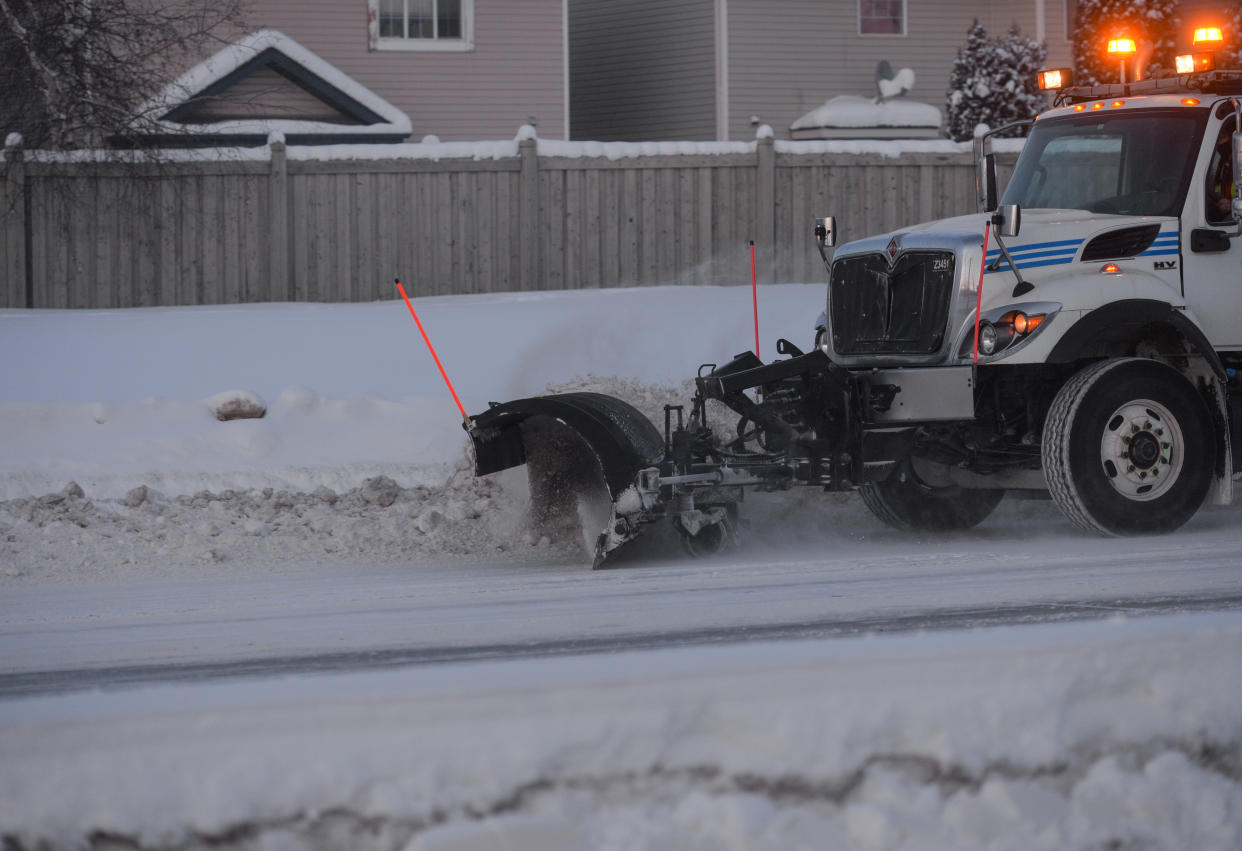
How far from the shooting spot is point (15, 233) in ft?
59.1

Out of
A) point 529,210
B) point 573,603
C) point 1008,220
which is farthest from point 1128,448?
point 529,210

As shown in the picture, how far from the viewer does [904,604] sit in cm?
674

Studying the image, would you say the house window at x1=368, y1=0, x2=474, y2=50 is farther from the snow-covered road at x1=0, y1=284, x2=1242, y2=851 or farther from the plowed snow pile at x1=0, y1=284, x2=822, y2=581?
the snow-covered road at x1=0, y1=284, x2=1242, y2=851

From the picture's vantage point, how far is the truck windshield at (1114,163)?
9.02 meters

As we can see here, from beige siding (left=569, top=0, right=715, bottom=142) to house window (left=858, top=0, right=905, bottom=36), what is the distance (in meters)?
2.82

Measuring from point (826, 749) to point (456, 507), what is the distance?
19.2 ft

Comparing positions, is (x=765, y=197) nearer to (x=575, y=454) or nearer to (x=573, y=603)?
(x=575, y=454)

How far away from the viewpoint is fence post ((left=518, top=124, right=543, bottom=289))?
19.1 metres

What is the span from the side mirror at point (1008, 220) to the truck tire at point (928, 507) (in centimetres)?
196

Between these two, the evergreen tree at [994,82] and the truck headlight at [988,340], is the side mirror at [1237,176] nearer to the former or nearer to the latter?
the truck headlight at [988,340]

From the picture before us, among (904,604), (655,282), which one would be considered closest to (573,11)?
(655,282)

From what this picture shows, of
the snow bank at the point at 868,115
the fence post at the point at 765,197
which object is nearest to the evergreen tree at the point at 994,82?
the snow bank at the point at 868,115

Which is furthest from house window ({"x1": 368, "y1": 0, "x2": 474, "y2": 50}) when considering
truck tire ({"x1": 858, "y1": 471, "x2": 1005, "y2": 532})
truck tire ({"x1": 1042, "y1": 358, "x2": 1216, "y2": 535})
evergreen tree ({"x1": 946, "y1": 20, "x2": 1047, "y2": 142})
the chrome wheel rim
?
the chrome wheel rim

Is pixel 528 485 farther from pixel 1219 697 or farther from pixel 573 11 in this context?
pixel 573 11
